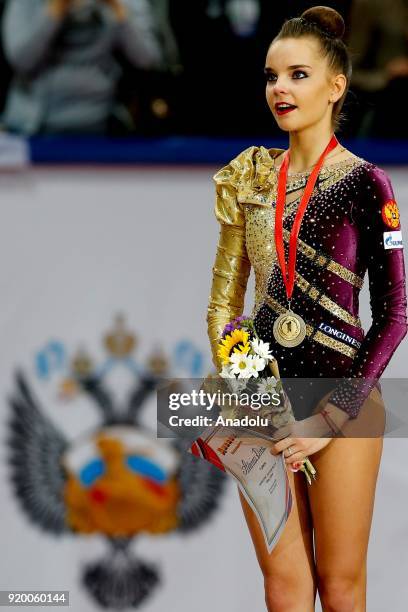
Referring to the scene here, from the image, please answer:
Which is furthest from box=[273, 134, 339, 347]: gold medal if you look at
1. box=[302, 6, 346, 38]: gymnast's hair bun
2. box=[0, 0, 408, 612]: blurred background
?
box=[0, 0, 408, 612]: blurred background

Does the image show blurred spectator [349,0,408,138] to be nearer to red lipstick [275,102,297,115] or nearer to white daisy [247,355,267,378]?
red lipstick [275,102,297,115]

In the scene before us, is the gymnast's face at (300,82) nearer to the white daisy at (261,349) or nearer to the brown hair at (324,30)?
the brown hair at (324,30)

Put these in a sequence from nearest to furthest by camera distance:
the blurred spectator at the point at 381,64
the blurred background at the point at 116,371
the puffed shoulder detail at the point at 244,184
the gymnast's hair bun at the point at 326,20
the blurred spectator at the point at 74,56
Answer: the gymnast's hair bun at the point at 326,20
the puffed shoulder detail at the point at 244,184
the blurred background at the point at 116,371
the blurred spectator at the point at 381,64
the blurred spectator at the point at 74,56

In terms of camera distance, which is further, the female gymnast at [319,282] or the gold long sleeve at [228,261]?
the gold long sleeve at [228,261]

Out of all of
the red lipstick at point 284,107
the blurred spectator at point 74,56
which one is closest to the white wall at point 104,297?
the blurred spectator at point 74,56

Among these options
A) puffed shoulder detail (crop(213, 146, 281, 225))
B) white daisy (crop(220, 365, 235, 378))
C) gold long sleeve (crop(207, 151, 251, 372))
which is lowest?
white daisy (crop(220, 365, 235, 378))

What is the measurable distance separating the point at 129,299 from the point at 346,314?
94 centimetres

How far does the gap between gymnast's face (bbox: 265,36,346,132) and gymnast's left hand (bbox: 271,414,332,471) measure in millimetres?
585

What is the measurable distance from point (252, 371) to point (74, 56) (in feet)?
→ 5.61

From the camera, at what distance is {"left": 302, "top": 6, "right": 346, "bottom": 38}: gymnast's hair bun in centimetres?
202

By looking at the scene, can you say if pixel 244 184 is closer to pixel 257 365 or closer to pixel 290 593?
pixel 257 365

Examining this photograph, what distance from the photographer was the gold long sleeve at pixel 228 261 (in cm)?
216

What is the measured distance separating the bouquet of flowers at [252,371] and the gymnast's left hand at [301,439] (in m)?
0.02

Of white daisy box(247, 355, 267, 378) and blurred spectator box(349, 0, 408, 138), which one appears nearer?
white daisy box(247, 355, 267, 378)
